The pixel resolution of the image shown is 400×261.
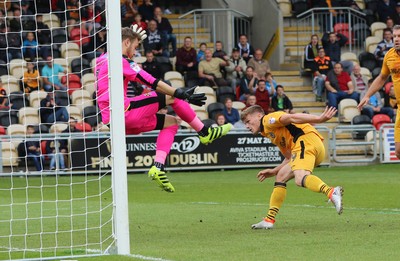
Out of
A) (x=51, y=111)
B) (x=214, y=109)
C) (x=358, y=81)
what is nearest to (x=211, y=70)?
(x=214, y=109)

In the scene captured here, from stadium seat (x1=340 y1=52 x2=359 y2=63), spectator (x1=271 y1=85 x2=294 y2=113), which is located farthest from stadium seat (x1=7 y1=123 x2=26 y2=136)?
stadium seat (x1=340 y1=52 x2=359 y2=63)

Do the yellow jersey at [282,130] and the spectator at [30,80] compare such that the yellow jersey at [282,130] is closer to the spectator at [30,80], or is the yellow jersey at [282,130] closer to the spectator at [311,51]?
the spectator at [30,80]

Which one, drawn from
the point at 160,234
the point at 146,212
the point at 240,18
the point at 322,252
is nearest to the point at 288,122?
the point at 160,234

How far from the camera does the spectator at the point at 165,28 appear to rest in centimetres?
3006

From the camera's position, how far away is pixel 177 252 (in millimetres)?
9938

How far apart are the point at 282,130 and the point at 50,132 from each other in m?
13.6

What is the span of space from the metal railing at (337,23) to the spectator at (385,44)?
1.73 m

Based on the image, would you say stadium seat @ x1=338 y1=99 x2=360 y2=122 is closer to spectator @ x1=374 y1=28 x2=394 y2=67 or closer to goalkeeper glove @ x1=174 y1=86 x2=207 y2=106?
spectator @ x1=374 y1=28 x2=394 y2=67

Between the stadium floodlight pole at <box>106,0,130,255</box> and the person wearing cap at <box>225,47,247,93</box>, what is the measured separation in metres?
19.6

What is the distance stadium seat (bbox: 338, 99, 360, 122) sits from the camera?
95.2ft

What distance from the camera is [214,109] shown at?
91.7 ft

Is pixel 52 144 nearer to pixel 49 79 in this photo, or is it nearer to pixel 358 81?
pixel 49 79

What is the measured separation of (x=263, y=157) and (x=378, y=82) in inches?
472

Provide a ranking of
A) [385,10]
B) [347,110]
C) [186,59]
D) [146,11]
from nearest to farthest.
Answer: [347,110]
[186,59]
[146,11]
[385,10]
